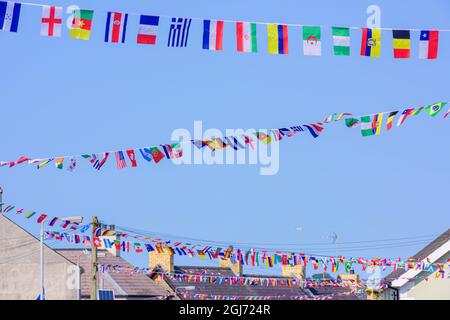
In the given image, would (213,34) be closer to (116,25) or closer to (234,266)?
(116,25)

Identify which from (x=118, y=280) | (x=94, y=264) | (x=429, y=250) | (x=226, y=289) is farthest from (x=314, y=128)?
(x=226, y=289)

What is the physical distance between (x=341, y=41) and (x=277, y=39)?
41.9 inches

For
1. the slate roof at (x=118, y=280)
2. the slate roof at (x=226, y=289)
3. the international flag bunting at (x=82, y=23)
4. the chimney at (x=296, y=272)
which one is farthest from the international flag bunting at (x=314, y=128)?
the chimney at (x=296, y=272)

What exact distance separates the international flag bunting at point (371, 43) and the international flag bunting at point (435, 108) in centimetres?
222

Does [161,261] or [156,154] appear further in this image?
[161,261]

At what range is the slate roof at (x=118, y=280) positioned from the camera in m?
48.2

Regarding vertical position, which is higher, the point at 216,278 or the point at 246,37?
the point at 216,278

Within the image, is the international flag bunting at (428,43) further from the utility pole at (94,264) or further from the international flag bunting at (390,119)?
the utility pole at (94,264)

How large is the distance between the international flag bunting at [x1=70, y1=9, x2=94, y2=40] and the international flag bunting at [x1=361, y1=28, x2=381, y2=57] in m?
4.46

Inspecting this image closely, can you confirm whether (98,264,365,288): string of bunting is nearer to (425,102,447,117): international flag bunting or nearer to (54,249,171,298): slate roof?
(54,249,171,298): slate roof

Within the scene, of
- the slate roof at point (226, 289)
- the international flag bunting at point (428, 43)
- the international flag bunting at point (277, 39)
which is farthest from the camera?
the slate roof at point (226, 289)

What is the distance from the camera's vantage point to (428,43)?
682 inches

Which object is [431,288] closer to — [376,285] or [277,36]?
[376,285]

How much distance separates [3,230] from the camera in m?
47.6
